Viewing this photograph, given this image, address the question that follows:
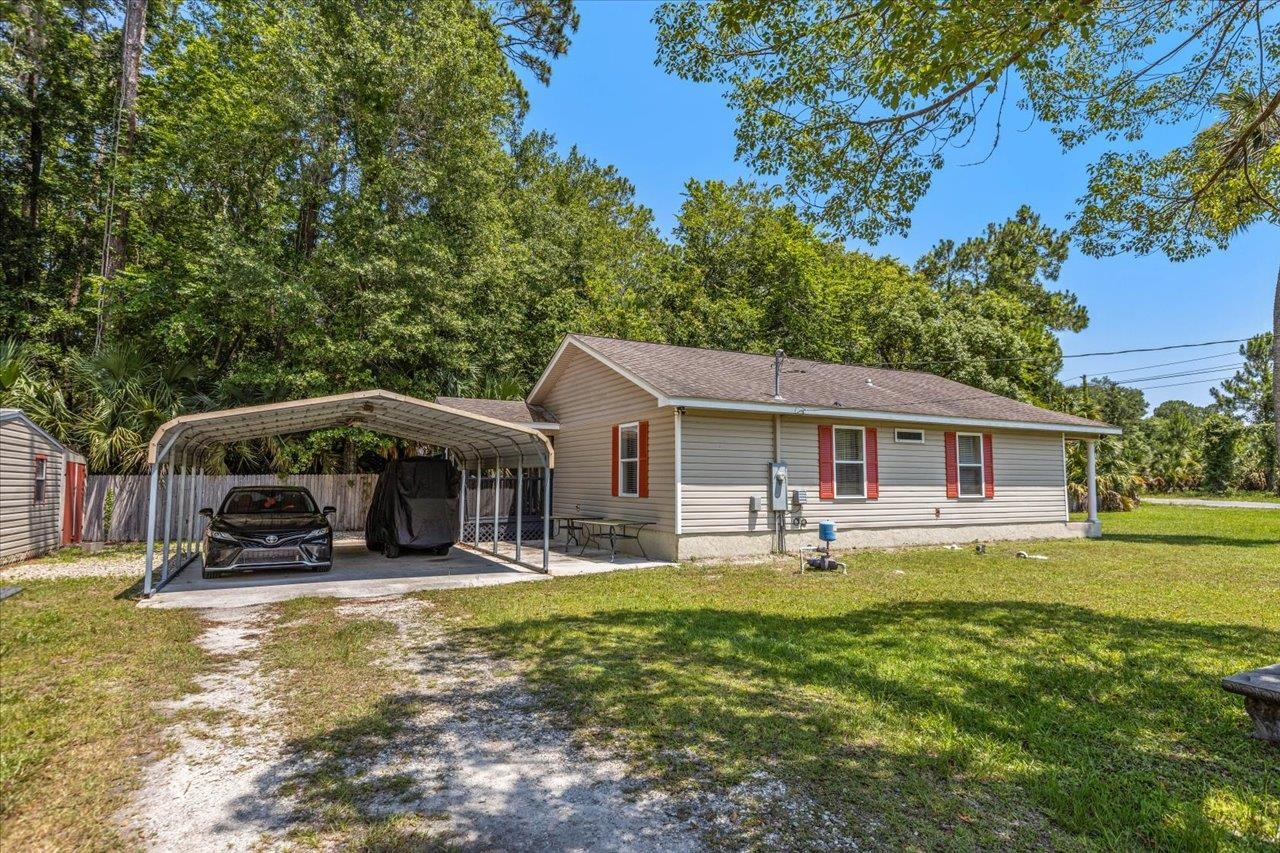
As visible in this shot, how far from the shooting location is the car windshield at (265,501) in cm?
995

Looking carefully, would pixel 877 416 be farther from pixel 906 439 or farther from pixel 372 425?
pixel 372 425

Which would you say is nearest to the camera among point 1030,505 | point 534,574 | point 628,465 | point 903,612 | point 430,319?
point 903,612

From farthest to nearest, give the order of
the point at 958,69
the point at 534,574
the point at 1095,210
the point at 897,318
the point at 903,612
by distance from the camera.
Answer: the point at 897,318
the point at 534,574
the point at 1095,210
the point at 903,612
the point at 958,69

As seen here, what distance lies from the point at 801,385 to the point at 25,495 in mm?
13666

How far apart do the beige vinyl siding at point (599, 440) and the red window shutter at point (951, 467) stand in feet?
22.2

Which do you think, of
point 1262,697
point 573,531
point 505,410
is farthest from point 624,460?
point 1262,697

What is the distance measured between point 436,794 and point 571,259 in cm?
2325

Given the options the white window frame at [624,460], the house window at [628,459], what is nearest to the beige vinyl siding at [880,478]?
the white window frame at [624,460]

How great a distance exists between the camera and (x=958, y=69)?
5.56 m

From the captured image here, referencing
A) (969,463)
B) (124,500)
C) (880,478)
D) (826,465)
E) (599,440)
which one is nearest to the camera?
(826,465)

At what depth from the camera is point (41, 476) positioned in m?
10.8

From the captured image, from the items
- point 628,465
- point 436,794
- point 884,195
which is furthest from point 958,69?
point 628,465

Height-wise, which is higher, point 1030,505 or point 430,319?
point 430,319

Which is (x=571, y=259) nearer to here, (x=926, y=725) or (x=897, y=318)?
(x=897, y=318)
